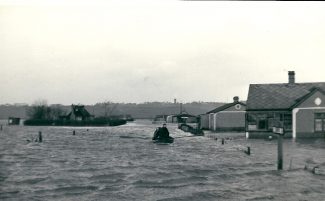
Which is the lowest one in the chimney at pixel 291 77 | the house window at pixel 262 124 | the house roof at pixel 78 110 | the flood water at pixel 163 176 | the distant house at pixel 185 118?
the flood water at pixel 163 176

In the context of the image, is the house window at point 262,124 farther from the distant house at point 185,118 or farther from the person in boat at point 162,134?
the distant house at point 185,118

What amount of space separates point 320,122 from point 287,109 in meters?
3.15

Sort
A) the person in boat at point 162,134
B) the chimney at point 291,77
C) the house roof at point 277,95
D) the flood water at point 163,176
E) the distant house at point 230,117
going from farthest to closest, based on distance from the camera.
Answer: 1. the distant house at point 230,117
2. the chimney at point 291,77
3. the house roof at point 277,95
4. the person in boat at point 162,134
5. the flood water at point 163,176

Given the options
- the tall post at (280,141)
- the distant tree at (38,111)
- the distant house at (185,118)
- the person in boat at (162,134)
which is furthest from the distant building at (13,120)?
the tall post at (280,141)

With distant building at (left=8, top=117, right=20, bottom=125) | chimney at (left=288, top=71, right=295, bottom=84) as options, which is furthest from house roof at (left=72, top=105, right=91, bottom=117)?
chimney at (left=288, top=71, right=295, bottom=84)

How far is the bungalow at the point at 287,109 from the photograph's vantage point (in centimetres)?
3703

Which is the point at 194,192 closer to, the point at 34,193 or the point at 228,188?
the point at 228,188

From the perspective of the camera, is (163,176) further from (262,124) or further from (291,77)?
(291,77)

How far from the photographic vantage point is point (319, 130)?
37031 millimetres

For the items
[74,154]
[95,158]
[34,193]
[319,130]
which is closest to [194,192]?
[34,193]

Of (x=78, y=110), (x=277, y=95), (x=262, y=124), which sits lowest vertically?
(x=262, y=124)

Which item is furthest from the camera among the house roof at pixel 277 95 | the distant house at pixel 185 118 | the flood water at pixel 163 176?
the distant house at pixel 185 118

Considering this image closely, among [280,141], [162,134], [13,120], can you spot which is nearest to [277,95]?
[162,134]

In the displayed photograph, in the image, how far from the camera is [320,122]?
121 feet
